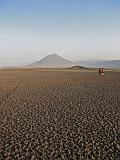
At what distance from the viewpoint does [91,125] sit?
10.0 meters

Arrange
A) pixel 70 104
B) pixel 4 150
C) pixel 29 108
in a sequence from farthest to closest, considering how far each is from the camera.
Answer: pixel 70 104 < pixel 29 108 < pixel 4 150

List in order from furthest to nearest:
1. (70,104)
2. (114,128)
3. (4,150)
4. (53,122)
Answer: (70,104), (53,122), (114,128), (4,150)

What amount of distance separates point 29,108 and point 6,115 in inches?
73.8

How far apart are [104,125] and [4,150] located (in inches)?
159

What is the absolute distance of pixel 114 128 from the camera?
31.4ft

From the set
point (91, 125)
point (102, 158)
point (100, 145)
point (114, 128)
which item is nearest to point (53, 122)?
point (91, 125)

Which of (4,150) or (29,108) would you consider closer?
(4,150)

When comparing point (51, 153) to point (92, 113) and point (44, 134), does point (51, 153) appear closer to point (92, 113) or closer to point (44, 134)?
point (44, 134)

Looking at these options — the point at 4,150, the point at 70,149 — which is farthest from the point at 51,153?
the point at 4,150

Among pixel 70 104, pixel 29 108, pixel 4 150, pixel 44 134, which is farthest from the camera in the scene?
pixel 70 104

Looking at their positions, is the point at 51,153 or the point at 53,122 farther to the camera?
the point at 53,122

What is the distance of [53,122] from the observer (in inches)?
415

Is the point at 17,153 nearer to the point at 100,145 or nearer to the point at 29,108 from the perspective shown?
the point at 100,145

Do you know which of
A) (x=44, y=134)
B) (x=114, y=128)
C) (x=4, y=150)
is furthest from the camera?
(x=114, y=128)
